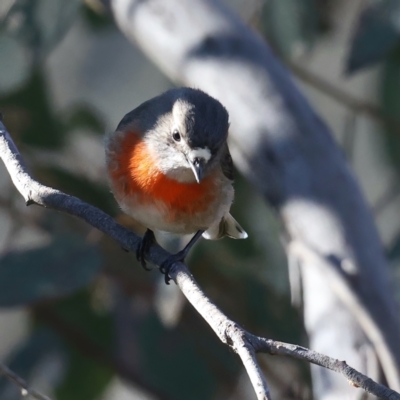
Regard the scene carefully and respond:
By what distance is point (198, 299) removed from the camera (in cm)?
189

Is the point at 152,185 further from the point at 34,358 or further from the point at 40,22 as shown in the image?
the point at 34,358

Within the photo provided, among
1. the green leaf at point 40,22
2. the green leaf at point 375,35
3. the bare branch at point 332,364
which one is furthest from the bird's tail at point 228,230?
the bare branch at point 332,364

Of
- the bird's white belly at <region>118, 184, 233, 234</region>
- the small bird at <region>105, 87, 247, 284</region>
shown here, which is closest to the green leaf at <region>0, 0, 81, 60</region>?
the small bird at <region>105, 87, 247, 284</region>

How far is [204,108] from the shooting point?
261 cm

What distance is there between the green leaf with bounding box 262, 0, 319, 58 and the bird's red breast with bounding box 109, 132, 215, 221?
1332 millimetres

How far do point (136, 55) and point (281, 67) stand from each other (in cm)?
244

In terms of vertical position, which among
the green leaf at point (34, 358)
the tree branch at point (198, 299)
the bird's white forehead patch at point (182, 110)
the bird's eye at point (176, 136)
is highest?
the bird's white forehead patch at point (182, 110)

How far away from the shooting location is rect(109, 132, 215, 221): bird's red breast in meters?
2.68

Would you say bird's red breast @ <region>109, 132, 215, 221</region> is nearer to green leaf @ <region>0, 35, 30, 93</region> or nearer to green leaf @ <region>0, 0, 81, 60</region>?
green leaf @ <region>0, 0, 81, 60</region>

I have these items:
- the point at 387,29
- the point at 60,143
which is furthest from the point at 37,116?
the point at 387,29

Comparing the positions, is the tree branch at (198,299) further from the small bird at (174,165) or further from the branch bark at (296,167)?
the branch bark at (296,167)

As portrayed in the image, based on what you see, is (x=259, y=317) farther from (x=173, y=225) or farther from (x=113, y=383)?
(x=173, y=225)

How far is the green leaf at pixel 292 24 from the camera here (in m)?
3.78

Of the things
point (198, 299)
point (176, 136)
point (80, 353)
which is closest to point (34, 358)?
point (80, 353)
